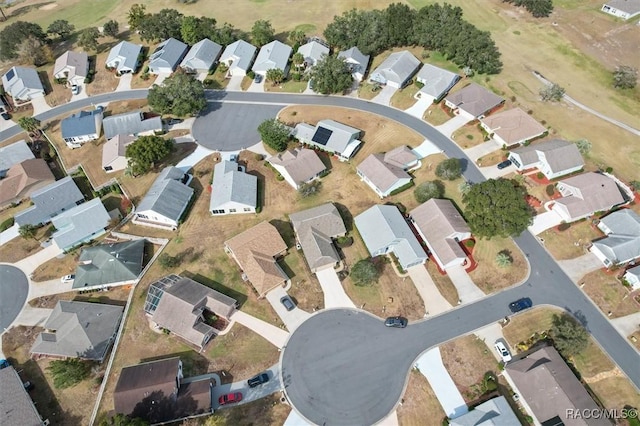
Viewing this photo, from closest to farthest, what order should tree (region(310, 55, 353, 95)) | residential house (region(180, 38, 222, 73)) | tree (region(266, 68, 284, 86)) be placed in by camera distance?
tree (region(310, 55, 353, 95)) → tree (region(266, 68, 284, 86)) → residential house (region(180, 38, 222, 73))

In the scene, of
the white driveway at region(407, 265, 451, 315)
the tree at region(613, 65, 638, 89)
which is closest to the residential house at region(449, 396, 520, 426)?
the white driveway at region(407, 265, 451, 315)

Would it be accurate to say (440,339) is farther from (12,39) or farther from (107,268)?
(12,39)

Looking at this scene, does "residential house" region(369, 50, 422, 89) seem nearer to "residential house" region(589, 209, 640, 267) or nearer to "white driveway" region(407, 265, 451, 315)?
"white driveway" region(407, 265, 451, 315)

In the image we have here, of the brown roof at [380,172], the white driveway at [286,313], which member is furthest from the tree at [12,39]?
the white driveway at [286,313]

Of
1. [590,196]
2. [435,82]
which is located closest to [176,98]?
[435,82]

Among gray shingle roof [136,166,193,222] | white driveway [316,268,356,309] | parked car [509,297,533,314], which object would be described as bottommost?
white driveway [316,268,356,309]

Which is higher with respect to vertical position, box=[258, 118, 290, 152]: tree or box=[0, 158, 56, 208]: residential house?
box=[258, 118, 290, 152]: tree

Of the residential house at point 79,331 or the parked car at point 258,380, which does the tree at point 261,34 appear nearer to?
the residential house at point 79,331

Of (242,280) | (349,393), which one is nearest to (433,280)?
(349,393)
